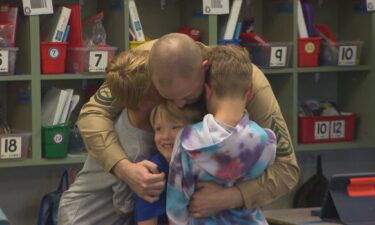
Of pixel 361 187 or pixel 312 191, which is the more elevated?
pixel 361 187

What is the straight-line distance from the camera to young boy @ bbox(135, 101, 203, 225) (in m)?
1.77

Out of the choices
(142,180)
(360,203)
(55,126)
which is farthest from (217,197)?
(55,126)

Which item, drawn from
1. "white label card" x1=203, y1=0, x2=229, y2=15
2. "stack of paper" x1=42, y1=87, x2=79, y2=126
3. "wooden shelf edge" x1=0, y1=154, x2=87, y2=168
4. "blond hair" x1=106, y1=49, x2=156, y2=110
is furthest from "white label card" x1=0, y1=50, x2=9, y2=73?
"blond hair" x1=106, y1=49, x2=156, y2=110

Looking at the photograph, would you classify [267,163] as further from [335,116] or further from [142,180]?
[335,116]

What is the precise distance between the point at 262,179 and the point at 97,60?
4.76 feet

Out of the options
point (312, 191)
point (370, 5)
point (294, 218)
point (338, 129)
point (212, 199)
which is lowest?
point (312, 191)

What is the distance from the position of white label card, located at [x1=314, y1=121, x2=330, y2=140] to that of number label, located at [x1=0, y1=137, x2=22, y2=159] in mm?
1352

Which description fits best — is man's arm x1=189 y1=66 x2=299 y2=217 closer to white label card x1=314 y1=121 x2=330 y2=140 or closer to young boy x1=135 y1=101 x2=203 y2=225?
young boy x1=135 y1=101 x2=203 y2=225

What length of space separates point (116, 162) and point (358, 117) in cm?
199

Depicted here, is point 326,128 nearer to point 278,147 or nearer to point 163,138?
point 278,147

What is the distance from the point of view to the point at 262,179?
180cm

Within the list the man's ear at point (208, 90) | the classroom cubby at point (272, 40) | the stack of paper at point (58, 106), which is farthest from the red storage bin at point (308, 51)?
the man's ear at point (208, 90)

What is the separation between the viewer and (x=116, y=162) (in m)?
1.95

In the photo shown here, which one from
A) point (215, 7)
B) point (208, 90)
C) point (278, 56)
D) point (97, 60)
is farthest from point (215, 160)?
point (278, 56)
